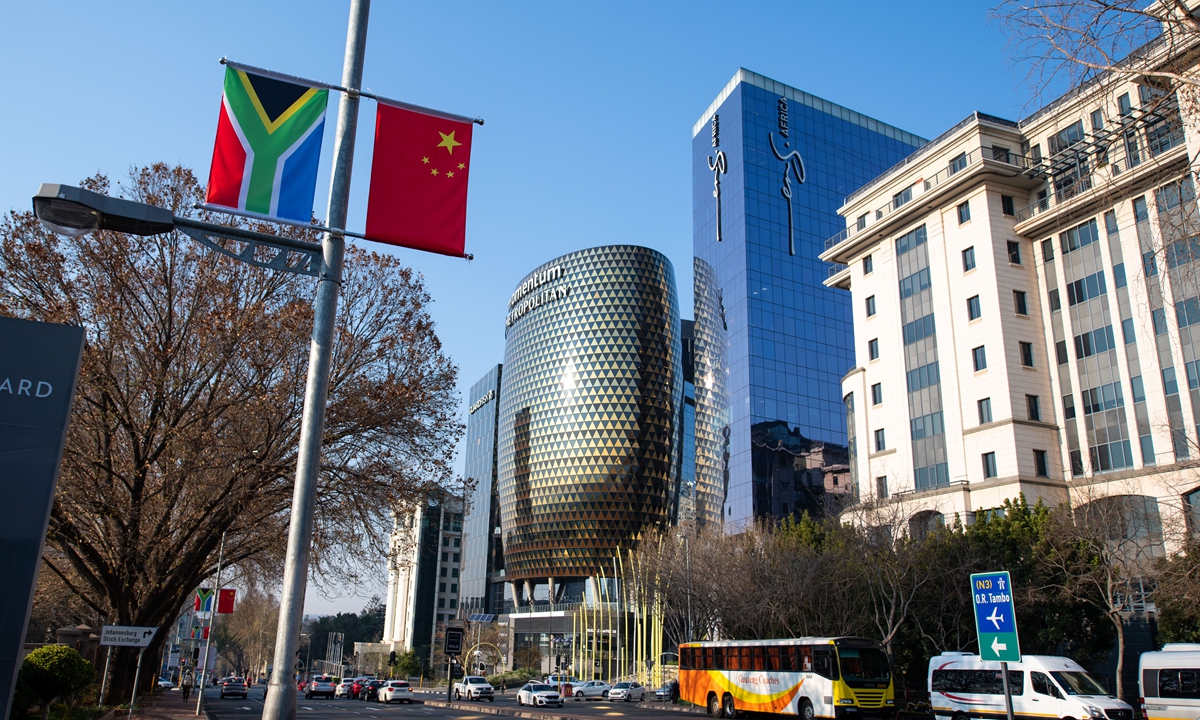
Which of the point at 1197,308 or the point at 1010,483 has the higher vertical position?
the point at 1197,308

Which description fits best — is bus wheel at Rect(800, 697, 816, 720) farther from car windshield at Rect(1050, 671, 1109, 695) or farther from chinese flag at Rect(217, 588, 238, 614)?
chinese flag at Rect(217, 588, 238, 614)

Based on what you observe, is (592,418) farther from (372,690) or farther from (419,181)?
(419,181)

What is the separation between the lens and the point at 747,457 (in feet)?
323

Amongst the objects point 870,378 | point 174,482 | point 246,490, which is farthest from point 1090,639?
point 174,482

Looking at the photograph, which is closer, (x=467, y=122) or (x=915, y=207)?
(x=467, y=122)

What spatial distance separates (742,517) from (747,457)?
7293mm

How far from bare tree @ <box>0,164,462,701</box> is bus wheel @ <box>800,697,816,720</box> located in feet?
49.3

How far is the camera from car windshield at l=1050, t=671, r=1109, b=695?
2233cm

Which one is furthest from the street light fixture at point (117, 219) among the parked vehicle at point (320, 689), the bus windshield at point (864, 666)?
the parked vehicle at point (320, 689)

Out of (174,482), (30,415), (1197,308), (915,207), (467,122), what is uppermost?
(915,207)

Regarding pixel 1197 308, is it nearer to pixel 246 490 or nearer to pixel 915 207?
pixel 915 207

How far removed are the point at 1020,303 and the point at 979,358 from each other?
3.93m

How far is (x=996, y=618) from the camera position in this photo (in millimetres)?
10867

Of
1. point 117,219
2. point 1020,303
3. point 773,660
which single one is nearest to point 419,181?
point 117,219
